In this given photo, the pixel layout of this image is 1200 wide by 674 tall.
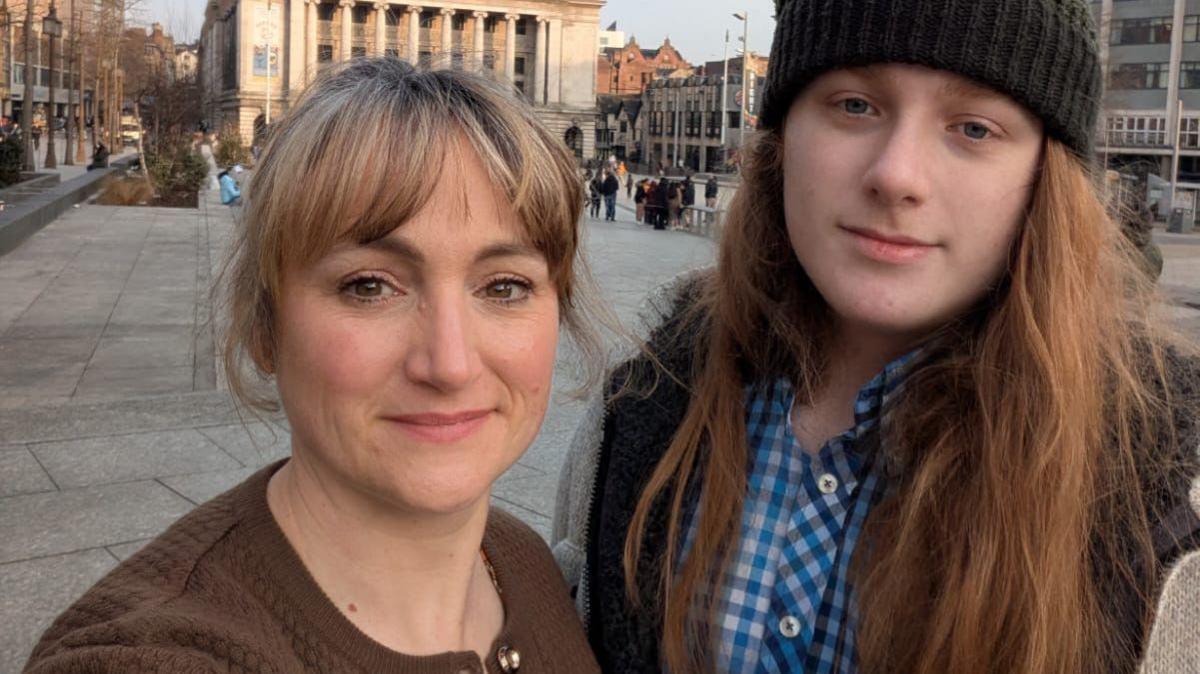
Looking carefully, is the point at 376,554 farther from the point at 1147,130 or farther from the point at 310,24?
the point at 310,24

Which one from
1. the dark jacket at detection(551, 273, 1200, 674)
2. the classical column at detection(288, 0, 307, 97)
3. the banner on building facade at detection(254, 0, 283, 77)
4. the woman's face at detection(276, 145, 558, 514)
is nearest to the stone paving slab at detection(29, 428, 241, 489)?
the dark jacket at detection(551, 273, 1200, 674)

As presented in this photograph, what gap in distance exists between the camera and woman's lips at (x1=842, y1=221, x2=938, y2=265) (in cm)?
174

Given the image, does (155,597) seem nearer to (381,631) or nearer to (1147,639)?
(381,631)

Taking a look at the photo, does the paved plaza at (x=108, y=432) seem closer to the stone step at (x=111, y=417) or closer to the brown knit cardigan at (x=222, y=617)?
the stone step at (x=111, y=417)

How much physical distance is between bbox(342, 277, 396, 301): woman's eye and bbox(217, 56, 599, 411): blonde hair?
0.18 feet

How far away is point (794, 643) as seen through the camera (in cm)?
181

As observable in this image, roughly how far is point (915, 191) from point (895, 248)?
93mm

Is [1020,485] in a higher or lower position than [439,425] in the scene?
lower

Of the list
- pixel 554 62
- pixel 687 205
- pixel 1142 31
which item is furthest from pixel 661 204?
pixel 554 62

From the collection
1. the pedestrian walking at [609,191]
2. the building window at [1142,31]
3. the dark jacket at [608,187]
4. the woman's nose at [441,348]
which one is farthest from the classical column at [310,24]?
the woman's nose at [441,348]

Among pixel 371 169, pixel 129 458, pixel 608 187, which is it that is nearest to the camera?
pixel 371 169

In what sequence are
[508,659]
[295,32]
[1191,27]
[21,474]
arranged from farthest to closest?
[295,32], [1191,27], [21,474], [508,659]

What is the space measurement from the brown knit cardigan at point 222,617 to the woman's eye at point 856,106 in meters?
0.98

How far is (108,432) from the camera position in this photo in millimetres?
7070
